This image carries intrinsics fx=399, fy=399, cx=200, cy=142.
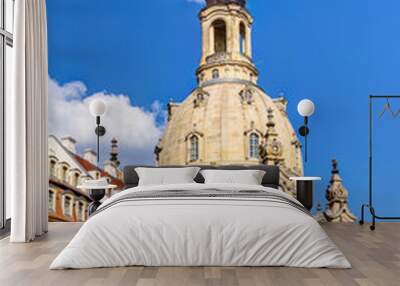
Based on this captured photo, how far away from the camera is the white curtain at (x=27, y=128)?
404cm

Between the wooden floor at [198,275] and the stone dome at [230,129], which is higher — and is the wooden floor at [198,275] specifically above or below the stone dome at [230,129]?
Result: below

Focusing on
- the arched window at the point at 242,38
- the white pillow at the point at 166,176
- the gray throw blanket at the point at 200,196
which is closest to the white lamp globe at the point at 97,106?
the white pillow at the point at 166,176

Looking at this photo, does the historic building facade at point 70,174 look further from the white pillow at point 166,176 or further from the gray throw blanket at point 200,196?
the gray throw blanket at point 200,196

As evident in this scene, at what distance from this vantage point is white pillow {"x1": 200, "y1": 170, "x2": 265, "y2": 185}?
4.62 meters

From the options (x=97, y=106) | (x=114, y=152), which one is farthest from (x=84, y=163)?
(x=97, y=106)

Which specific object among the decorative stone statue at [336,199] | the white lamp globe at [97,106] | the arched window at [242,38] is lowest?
the decorative stone statue at [336,199]

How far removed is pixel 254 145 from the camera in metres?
14.2

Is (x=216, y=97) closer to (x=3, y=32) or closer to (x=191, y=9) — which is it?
(x=191, y=9)

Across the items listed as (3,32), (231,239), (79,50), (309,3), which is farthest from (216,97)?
(231,239)

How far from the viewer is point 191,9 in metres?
8.27

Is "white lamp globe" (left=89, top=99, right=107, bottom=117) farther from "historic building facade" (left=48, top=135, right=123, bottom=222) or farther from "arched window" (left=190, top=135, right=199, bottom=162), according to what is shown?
"arched window" (left=190, top=135, right=199, bottom=162)

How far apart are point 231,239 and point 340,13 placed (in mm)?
5916

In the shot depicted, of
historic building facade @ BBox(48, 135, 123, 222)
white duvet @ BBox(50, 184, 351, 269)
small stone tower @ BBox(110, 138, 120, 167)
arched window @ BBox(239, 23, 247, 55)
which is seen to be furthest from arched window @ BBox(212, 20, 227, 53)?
white duvet @ BBox(50, 184, 351, 269)

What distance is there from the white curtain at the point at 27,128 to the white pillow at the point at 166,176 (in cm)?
113
